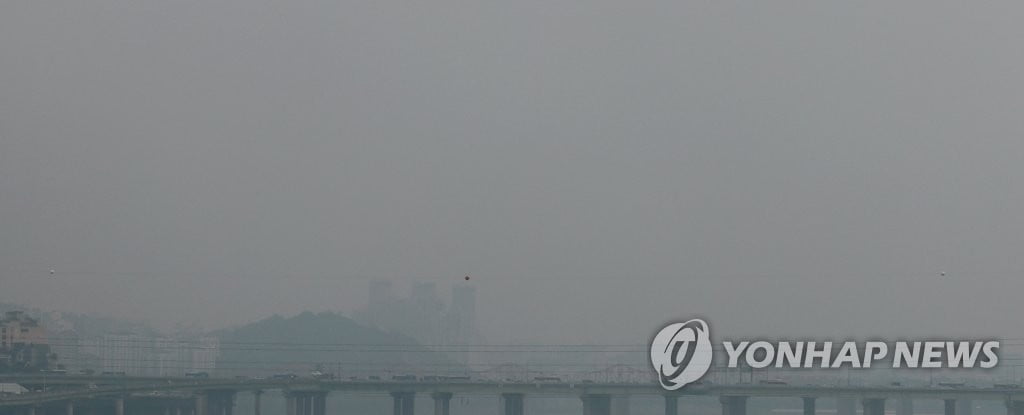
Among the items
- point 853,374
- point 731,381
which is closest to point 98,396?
point 731,381

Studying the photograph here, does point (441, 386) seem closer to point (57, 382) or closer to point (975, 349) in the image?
point (57, 382)

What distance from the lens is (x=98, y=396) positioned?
160000 mm

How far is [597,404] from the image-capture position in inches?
7106

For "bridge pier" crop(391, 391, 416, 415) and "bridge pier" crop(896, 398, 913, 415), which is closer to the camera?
"bridge pier" crop(896, 398, 913, 415)

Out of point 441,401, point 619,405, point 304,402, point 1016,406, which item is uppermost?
point 441,401

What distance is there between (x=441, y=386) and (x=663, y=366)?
83620 mm

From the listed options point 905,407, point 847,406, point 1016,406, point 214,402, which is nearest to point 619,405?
point 847,406

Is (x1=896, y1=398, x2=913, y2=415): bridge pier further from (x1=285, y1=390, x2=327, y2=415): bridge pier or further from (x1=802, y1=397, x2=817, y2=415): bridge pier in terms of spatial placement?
(x1=285, y1=390, x2=327, y2=415): bridge pier

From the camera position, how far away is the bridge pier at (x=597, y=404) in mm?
179750

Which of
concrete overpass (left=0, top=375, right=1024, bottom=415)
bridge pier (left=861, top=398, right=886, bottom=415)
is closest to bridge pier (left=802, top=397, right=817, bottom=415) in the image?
concrete overpass (left=0, top=375, right=1024, bottom=415)

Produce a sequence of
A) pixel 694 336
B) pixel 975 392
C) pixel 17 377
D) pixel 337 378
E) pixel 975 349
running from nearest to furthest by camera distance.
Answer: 1. pixel 975 349
2. pixel 694 336
3. pixel 975 392
4. pixel 17 377
5. pixel 337 378

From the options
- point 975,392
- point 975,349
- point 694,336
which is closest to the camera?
point 975,349

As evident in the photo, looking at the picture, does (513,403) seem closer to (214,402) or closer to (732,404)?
(732,404)

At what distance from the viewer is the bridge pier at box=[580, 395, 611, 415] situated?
180 m
